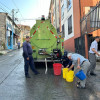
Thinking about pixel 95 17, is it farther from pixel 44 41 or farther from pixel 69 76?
pixel 69 76

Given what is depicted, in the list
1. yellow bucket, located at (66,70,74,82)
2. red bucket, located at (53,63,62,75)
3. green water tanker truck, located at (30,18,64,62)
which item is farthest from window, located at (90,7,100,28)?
yellow bucket, located at (66,70,74,82)

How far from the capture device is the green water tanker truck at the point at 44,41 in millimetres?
7503

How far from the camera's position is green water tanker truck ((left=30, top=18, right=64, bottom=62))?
7503 millimetres

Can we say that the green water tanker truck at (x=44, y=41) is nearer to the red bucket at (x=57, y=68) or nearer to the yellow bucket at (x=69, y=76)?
the red bucket at (x=57, y=68)

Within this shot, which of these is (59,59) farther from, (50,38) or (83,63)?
(83,63)

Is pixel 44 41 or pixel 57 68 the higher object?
pixel 44 41

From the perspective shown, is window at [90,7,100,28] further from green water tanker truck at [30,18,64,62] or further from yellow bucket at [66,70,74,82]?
yellow bucket at [66,70,74,82]

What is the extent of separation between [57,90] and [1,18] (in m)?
25.8

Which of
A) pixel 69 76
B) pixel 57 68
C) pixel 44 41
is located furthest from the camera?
pixel 44 41

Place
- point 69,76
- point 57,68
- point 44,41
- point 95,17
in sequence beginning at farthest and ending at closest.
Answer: point 95,17
point 44,41
point 57,68
point 69,76

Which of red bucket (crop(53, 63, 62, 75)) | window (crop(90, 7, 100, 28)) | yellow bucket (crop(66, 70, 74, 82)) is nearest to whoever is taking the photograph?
yellow bucket (crop(66, 70, 74, 82))

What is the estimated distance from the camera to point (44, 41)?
305 inches

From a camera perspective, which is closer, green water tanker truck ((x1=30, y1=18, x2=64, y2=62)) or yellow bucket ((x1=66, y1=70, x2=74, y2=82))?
yellow bucket ((x1=66, y1=70, x2=74, y2=82))

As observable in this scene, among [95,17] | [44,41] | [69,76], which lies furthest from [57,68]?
[95,17]
